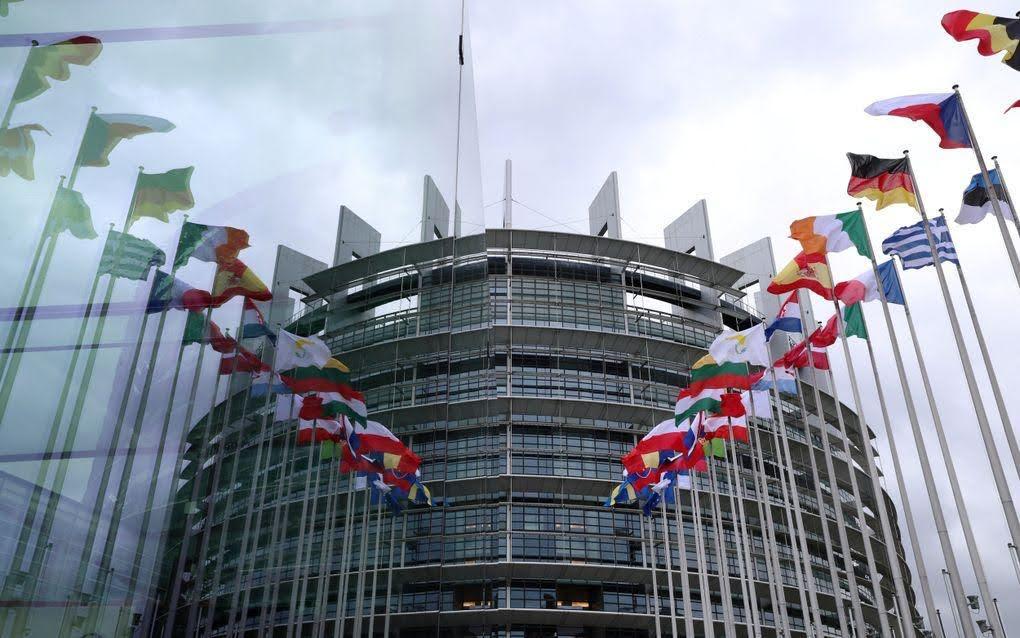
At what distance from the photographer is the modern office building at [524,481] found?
1.87 meters

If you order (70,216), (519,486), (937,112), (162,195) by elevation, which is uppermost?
(937,112)

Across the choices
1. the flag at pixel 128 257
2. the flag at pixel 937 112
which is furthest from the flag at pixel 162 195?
the flag at pixel 937 112

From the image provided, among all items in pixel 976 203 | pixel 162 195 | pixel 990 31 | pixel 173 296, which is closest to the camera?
pixel 162 195

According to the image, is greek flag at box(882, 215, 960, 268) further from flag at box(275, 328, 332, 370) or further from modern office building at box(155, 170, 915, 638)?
flag at box(275, 328, 332, 370)

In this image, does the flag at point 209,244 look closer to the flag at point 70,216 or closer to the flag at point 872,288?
the flag at point 70,216

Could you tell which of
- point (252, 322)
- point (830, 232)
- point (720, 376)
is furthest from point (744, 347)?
point (252, 322)

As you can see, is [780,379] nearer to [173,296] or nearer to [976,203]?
[976,203]

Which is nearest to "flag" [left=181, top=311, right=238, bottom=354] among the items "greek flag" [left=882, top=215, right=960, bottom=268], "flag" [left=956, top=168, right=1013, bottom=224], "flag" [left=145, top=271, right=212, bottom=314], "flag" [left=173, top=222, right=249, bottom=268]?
"flag" [left=145, top=271, right=212, bottom=314]

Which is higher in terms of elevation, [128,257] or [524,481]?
[524,481]

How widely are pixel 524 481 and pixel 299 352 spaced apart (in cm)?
3450

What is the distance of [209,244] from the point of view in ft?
4.86

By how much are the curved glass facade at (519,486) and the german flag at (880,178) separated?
308 inches

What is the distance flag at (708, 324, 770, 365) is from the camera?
2152cm

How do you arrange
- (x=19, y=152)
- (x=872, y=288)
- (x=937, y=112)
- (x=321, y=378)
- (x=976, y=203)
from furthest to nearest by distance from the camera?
(x=872, y=288), (x=976, y=203), (x=937, y=112), (x=321, y=378), (x=19, y=152)
